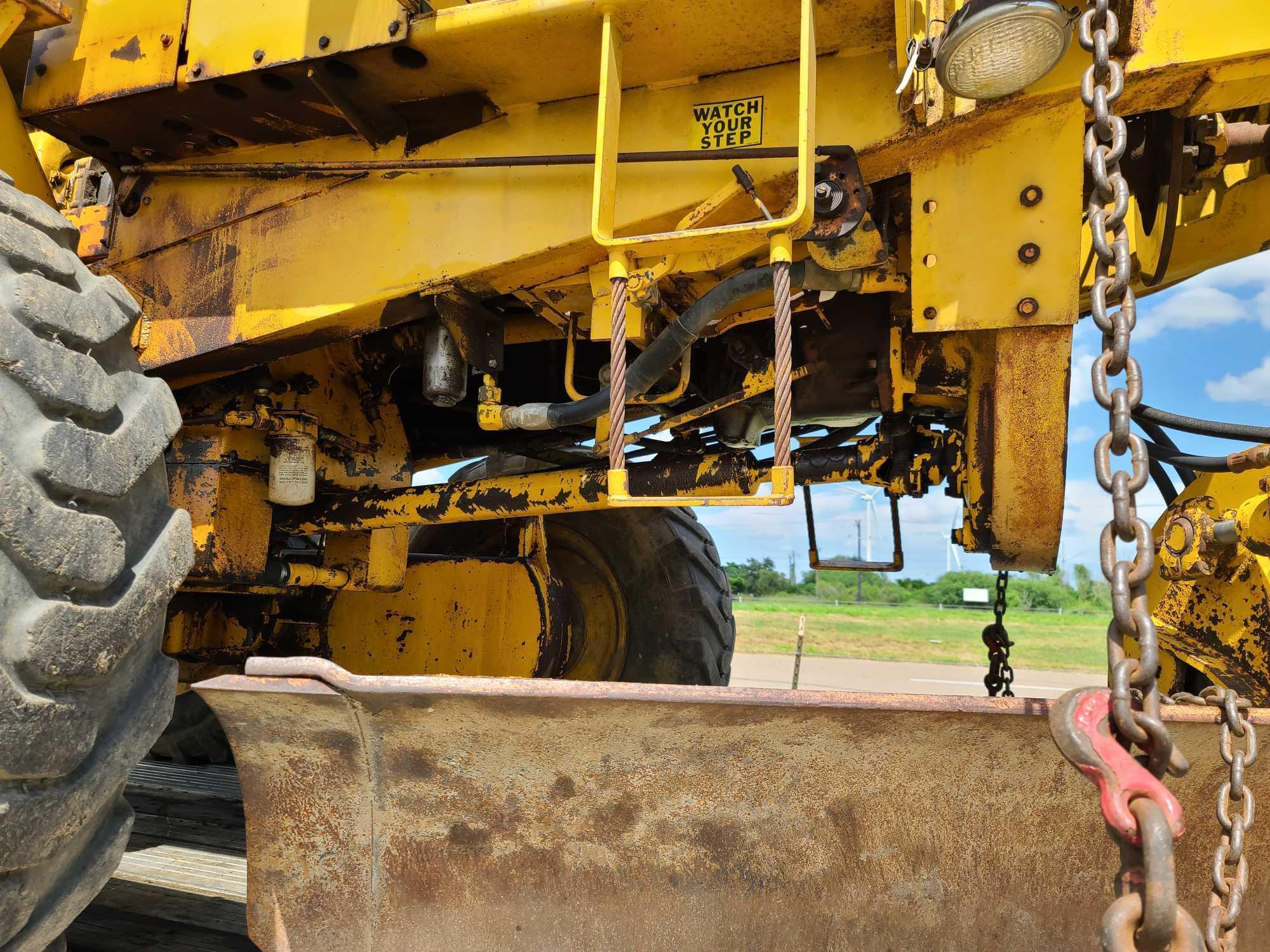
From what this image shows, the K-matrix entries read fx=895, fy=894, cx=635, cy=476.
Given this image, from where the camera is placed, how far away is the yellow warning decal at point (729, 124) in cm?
203

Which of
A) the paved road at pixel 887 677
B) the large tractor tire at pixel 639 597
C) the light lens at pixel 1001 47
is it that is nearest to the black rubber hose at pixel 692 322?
the light lens at pixel 1001 47

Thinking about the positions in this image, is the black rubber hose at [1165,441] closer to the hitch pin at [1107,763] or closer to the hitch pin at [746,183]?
the hitch pin at [746,183]

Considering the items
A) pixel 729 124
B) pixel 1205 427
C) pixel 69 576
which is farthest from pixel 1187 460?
pixel 69 576

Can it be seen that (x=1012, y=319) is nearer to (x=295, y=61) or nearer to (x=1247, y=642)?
(x=1247, y=642)

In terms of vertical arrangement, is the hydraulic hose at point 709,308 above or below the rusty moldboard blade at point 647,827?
above

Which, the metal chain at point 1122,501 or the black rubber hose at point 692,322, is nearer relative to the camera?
the metal chain at point 1122,501

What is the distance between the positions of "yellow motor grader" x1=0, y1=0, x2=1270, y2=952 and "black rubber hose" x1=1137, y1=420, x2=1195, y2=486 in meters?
0.01

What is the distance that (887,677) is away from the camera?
14430 mm

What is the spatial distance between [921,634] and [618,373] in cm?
2368

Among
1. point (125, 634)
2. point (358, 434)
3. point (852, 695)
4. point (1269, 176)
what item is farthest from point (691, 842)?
point (1269, 176)

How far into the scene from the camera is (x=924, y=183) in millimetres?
1969

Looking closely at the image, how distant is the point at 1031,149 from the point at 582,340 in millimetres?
1667

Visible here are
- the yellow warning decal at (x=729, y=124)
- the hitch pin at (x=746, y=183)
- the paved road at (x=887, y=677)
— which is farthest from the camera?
the paved road at (x=887, y=677)

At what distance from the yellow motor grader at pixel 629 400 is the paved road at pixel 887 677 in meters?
8.90
